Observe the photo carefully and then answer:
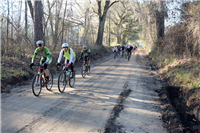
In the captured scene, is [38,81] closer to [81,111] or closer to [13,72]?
[81,111]

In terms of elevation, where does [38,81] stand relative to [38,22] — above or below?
below

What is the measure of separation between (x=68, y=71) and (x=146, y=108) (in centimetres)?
412

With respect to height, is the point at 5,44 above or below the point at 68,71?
above

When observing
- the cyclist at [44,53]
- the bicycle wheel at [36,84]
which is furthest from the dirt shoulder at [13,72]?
the cyclist at [44,53]

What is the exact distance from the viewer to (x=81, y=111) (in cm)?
564

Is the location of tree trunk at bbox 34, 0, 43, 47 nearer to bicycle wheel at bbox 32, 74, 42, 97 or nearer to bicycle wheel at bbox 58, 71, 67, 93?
bicycle wheel at bbox 58, 71, 67, 93

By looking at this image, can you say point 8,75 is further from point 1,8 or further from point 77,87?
point 1,8

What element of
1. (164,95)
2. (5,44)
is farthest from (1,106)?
(5,44)

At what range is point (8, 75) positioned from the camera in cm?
920

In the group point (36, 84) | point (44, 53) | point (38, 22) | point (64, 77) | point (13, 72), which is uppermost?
point (38, 22)

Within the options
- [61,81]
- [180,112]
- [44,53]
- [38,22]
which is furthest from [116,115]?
[38,22]

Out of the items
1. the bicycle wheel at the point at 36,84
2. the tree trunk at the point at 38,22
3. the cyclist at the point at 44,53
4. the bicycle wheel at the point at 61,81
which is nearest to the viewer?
the bicycle wheel at the point at 36,84

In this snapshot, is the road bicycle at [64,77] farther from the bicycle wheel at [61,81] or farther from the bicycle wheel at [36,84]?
the bicycle wheel at [36,84]

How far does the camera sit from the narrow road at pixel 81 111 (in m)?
4.54
